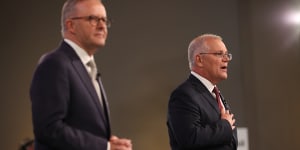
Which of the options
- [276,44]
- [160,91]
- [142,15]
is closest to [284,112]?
[276,44]

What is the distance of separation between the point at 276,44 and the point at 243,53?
0.29 metres

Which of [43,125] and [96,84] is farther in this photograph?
[96,84]

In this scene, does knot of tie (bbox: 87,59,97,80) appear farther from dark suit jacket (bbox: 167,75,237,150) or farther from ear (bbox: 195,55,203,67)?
ear (bbox: 195,55,203,67)

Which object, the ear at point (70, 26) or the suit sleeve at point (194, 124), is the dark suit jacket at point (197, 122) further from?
the ear at point (70, 26)

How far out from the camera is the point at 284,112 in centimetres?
369

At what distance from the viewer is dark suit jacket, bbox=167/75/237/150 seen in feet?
7.45

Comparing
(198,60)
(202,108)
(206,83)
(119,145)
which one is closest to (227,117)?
(202,108)

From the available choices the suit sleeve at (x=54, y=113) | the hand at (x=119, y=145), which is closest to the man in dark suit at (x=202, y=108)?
the hand at (x=119, y=145)

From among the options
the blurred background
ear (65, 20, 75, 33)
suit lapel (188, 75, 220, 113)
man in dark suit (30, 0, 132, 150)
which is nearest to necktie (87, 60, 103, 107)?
man in dark suit (30, 0, 132, 150)

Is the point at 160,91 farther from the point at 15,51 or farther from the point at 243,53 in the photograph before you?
the point at 15,51

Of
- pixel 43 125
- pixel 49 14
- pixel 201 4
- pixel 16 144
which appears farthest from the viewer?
pixel 201 4

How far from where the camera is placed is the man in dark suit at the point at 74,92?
5.05ft

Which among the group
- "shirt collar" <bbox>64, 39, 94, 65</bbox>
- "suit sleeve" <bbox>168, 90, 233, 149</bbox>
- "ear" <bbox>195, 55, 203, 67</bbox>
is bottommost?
"suit sleeve" <bbox>168, 90, 233, 149</bbox>

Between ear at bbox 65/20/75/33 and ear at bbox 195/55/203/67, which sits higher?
ear at bbox 65/20/75/33
